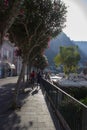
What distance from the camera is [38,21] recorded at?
18.5 meters

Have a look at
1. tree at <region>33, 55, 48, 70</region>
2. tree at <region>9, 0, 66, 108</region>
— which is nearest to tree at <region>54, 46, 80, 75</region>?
tree at <region>33, 55, 48, 70</region>

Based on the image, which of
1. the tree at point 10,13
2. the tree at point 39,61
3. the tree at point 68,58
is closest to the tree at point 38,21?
the tree at point 10,13

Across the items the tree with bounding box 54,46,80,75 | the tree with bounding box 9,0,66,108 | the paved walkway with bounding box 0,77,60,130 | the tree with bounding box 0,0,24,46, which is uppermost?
the tree with bounding box 54,46,80,75

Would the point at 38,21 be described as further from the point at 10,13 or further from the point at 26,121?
the point at 10,13

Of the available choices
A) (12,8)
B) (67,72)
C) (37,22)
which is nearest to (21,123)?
(12,8)

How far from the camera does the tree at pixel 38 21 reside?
1781 cm

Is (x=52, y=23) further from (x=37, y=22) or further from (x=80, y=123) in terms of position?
(x=80, y=123)

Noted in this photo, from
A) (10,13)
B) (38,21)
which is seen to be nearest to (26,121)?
(10,13)

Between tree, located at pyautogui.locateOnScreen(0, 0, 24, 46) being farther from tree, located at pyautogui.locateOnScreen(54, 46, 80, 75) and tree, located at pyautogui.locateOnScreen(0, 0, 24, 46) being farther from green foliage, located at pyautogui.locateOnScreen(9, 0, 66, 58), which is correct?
tree, located at pyautogui.locateOnScreen(54, 46, 80, 75)

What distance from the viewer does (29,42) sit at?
19.5m

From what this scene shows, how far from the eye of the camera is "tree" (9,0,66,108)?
17812mm

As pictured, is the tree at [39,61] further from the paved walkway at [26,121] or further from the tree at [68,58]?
the paved walkway at [26,121]

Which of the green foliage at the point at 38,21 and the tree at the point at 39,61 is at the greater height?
the tree at the point at 39,61

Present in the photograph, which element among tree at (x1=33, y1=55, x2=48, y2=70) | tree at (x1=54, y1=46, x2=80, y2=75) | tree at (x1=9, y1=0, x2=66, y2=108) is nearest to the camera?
tree at (x1=9, y1=0, x2=66, y2=108)
